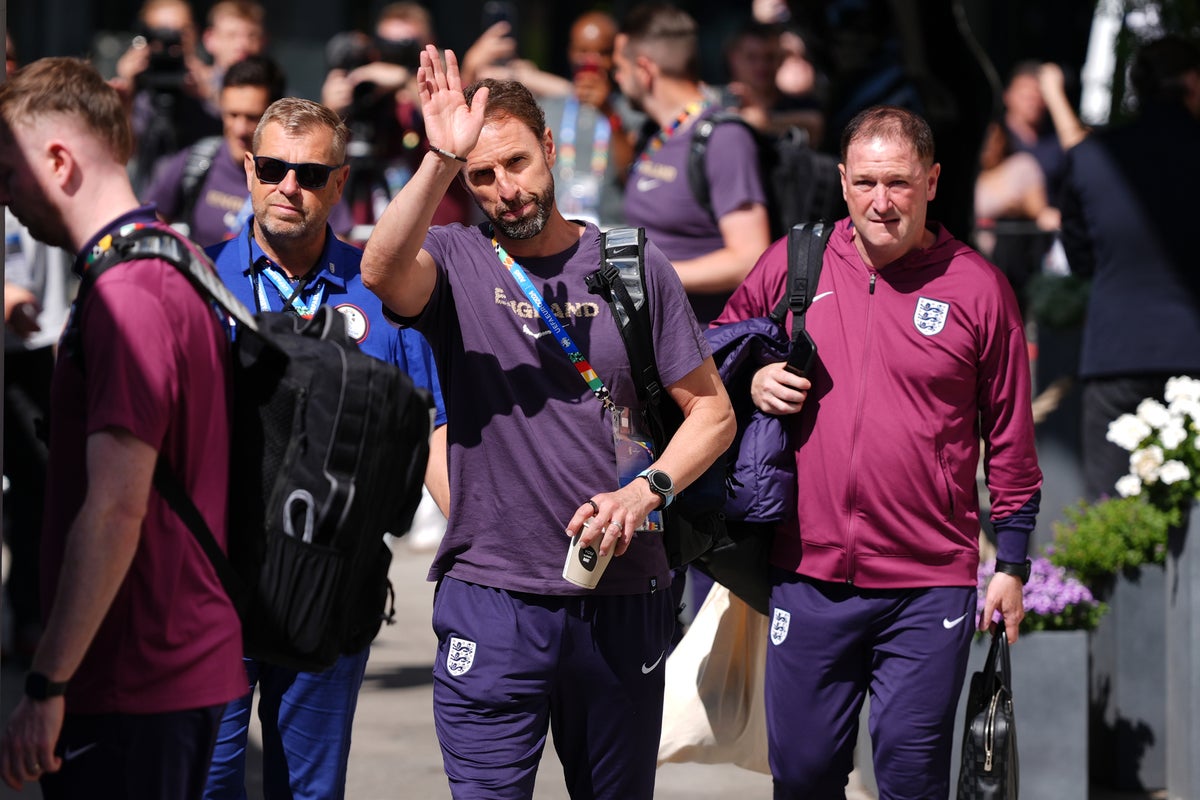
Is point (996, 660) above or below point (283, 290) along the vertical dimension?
below

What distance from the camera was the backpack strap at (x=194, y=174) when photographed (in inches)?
285

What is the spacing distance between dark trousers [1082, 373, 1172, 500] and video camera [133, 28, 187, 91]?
521cm

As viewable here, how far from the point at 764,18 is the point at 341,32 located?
13.4 metres

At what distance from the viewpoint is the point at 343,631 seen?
133 inches

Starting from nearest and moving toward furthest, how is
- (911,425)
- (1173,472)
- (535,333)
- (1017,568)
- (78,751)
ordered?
(78,751), (535,333), (911,425), (1017,568), (1173,472)

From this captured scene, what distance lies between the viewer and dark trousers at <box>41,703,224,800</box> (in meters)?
3.11

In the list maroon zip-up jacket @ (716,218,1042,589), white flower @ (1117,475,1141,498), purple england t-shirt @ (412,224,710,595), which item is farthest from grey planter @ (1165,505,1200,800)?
purple england t-shirt @ (412,224,710,595)

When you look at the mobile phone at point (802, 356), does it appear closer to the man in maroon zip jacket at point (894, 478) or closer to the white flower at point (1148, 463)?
the man in maroon zip jacket at point (894, 478)

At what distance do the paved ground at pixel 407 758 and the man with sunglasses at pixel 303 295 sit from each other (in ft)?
4.47

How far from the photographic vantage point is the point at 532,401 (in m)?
4.04

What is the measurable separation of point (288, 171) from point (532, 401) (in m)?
1.06

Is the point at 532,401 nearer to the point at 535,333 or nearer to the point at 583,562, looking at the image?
the point at 535,333

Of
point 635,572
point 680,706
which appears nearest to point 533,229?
point 635,572

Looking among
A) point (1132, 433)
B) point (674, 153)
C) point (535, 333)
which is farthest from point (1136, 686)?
point (535, 333)
